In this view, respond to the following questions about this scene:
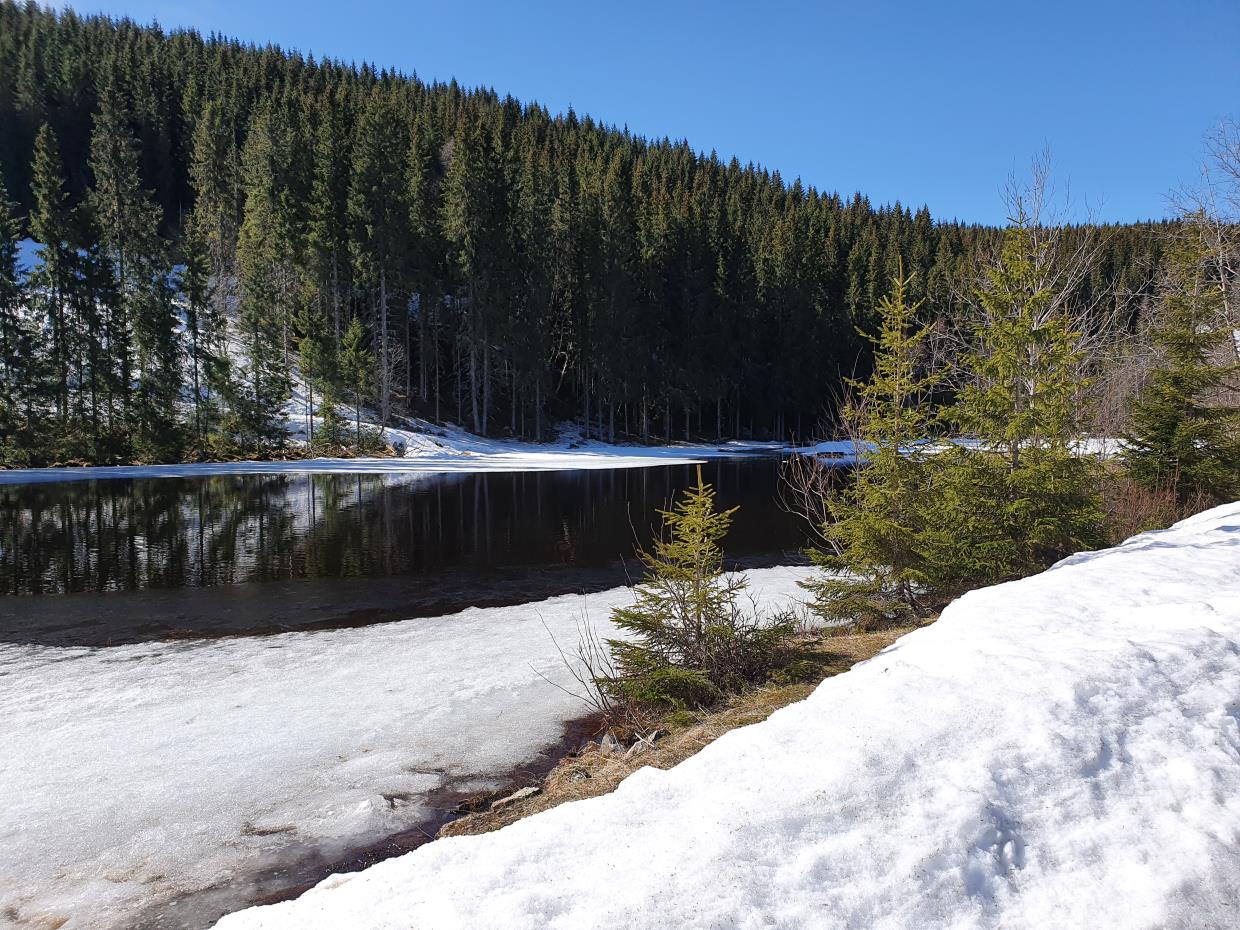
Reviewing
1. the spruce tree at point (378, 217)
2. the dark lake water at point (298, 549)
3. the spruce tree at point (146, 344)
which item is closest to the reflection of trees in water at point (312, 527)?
the dark lake water at point (298, 549)

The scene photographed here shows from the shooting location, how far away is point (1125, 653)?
482cm

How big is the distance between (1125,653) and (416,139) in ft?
215

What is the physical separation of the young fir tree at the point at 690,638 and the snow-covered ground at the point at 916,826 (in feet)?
8.42

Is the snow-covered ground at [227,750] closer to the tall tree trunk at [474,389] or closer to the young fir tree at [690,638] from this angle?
the young fir tree at [690,638]

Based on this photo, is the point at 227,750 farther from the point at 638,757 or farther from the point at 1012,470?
the point at 1012,470

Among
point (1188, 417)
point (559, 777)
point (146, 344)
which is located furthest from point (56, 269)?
point (1188, 417)

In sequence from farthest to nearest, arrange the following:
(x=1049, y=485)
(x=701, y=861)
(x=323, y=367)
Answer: (x=323, y=367)
(x=1049, y=485)
(x=701, y=861)

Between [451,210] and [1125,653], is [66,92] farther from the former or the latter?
[1125,653]

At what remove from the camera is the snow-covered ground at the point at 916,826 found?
3049 mm

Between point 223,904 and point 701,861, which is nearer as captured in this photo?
point 701,861

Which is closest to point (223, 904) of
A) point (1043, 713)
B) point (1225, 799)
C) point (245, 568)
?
point (1043, 713)

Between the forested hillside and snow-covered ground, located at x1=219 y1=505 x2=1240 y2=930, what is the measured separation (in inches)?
1217

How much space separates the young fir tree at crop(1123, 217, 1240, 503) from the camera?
588 inches

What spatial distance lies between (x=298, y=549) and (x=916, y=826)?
1713 centimetres
